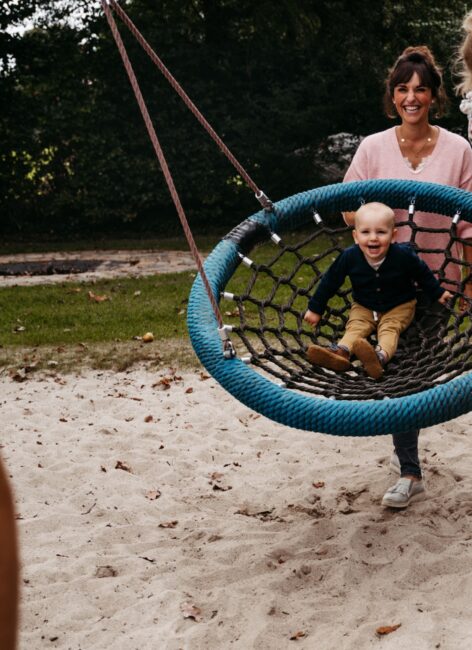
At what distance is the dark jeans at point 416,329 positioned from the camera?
10.2ft

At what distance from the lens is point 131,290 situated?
816cm

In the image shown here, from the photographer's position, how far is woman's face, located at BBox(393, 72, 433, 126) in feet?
10.0

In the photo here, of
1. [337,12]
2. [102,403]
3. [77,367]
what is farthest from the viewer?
[337,12]

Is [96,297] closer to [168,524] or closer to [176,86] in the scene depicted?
[168,524]

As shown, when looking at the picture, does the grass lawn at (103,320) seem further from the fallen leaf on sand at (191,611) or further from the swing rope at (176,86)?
the fallen leaf on sand at (191,611)

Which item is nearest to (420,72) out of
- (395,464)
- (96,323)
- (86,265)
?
(395,464)

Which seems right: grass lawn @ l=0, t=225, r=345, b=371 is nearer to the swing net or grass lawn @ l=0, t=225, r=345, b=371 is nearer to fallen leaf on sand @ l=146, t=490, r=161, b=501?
the swing net

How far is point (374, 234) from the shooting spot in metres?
3.02

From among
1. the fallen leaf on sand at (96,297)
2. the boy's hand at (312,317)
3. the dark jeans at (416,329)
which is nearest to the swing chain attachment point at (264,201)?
the boy's hand at (312,317)

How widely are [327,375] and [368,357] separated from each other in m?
0.18

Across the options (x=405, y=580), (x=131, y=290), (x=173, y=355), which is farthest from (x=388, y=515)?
(x=131, y=290)

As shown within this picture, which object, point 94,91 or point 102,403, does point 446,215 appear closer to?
point 102,403

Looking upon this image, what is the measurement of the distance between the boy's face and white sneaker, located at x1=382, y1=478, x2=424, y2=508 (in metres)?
0.88

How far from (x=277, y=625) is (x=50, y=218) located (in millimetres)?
11661
